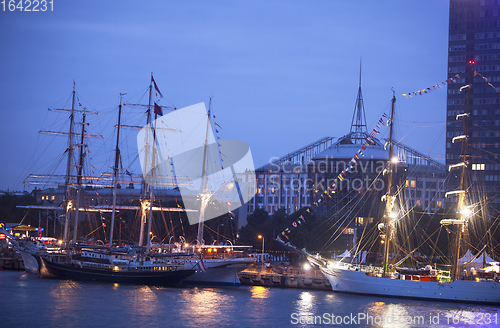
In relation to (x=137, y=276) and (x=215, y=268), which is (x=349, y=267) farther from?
(x=137, y=276)

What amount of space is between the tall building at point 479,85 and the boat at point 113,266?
82.9 metres

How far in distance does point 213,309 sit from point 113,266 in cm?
2301

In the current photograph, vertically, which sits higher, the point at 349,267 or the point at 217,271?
the point at 349,267

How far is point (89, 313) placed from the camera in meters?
46.0

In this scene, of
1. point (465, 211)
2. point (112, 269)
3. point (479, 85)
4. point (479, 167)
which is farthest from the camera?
point (479, 85)

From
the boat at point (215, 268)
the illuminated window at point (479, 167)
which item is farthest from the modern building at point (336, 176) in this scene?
the boat at point (215, 268)

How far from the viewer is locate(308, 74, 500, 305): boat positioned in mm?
54906

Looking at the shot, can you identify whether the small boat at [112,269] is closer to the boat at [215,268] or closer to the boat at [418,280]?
the boat at [215,268]

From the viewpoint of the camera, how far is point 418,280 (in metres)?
57.1

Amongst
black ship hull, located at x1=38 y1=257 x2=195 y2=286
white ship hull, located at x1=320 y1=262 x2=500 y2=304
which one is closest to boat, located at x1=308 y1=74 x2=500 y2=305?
white ship hull, located at x1=320 y1=262 x2=500 y2=304

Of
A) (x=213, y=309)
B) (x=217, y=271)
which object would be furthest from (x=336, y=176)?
(x=213, y=309)

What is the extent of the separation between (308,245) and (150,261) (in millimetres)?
31622

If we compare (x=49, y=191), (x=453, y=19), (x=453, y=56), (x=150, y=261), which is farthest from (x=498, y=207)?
(x=49, y=191)

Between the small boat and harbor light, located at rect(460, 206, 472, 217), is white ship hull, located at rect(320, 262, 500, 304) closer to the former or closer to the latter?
harbor light, located at rect(460, 206, 472, 217)
